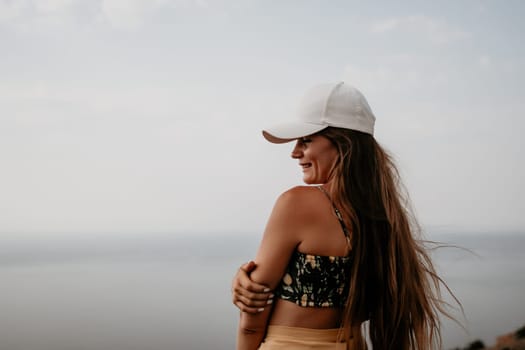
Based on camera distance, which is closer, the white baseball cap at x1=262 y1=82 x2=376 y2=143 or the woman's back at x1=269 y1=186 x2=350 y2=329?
the woman's back at x1=269 y1=186 x2=350 y2=329

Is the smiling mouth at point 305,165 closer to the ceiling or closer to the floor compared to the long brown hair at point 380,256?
closer to the ceiling

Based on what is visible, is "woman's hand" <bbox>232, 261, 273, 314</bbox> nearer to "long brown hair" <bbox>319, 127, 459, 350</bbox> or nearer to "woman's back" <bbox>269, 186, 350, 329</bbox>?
"woman's back" <bbox>269, 186, 350, 329</bbox>

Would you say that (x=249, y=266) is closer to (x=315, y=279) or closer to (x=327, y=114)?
(x=315, y=279)

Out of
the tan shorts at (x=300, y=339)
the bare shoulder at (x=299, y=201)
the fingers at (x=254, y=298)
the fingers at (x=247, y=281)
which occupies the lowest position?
the tan shorts at (x=300, y=339)

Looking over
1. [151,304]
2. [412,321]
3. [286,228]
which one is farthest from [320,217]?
[151,304]

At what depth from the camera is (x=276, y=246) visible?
1801mm

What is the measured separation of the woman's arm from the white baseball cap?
24 cm

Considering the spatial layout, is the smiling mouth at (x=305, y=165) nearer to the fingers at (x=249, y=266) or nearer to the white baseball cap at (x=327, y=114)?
the white baseball cap at (x=327, y=114)

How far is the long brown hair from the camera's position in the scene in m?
1.85

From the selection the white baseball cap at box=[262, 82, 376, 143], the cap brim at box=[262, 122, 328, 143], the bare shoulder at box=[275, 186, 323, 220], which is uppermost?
the white baseball cap at box=[262, 82, 376, 143]

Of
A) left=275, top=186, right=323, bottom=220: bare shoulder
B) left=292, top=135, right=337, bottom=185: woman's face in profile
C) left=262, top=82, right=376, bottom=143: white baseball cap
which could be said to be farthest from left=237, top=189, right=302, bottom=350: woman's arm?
left=262, top=82, right=376, bottom=143: white baseball cap

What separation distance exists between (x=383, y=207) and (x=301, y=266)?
1.16 feet

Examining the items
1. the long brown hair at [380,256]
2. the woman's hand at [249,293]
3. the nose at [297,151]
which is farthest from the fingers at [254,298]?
the nose at [297,151]

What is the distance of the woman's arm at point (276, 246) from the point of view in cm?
179
